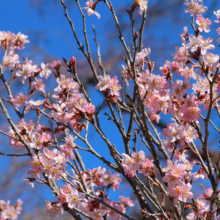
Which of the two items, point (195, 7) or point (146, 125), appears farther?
point (195, 7)

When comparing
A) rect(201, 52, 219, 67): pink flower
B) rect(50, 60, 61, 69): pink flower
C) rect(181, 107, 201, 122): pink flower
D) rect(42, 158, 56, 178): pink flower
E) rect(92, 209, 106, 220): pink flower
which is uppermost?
rect(50, 60, 61, 69): pink flower

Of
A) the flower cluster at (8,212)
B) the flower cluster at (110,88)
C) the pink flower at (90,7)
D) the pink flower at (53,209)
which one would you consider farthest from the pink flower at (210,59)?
the flower cluster at (8,212)

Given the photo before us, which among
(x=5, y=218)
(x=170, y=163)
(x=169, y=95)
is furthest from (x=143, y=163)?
(x=5, y=218)

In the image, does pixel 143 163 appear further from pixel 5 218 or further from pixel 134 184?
pixel 5 218

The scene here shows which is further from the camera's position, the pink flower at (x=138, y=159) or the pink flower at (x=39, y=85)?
the pink flower at (x=39, y=85)

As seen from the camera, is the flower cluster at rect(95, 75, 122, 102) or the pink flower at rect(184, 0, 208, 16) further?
the pink flower at rect(184, 0, 208, 16)

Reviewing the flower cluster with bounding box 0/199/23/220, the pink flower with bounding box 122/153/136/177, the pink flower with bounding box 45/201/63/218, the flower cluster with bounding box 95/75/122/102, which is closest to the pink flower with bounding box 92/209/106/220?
Answer: the pink flower with bounding box 45/201/63/218

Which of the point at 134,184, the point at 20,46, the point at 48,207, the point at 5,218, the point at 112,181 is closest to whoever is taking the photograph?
the point at 134,184

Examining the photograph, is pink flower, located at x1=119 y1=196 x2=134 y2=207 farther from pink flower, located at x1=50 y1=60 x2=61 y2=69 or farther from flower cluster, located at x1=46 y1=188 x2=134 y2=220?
pink flower, located at x1=50 y1=60 x2=61 y2=69

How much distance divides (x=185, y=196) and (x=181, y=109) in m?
0.42

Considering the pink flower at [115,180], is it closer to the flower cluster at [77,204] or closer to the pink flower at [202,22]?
the flower cluster at [77,204]

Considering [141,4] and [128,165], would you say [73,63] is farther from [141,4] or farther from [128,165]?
[128,165]

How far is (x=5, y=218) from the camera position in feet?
8.75

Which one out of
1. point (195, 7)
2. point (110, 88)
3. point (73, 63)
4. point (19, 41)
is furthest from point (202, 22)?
point (19, 41)
